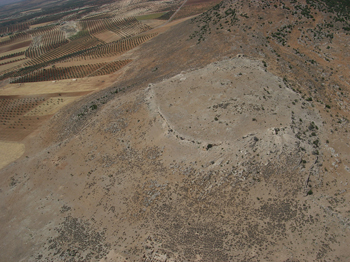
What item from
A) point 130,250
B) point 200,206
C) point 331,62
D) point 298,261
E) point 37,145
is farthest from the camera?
point 37,145

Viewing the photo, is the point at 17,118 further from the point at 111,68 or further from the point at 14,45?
the point at 14,45

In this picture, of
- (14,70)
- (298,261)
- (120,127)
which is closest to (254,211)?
(298,261)

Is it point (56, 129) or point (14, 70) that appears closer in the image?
point (56, 129)

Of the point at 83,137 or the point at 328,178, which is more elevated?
the point at 83,137

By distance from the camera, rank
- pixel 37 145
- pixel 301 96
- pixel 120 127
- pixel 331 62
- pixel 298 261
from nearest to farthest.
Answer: pixel 298 261 < pixel 301 96 < pixel 120 127 < pixel 331 62 < pixel 37 145

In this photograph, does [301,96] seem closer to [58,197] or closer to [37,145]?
[58,197]

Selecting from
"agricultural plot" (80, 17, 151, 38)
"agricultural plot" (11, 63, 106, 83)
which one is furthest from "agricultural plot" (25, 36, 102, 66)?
"agricultural plot" (11, 63, 106, 83)

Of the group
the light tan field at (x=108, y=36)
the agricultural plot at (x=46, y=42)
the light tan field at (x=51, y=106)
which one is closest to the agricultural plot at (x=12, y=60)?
the agricultural plot at (x=46, y=42)
